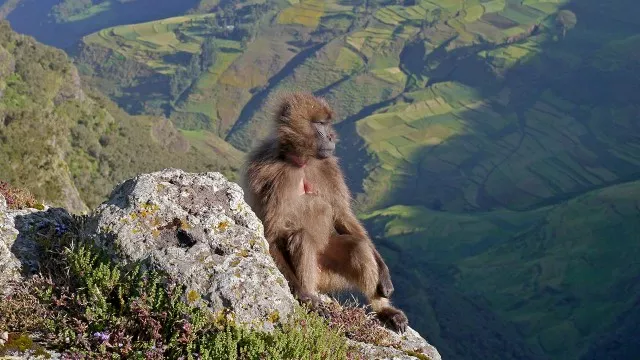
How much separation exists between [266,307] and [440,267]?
114m

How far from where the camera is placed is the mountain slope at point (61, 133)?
4100 cm

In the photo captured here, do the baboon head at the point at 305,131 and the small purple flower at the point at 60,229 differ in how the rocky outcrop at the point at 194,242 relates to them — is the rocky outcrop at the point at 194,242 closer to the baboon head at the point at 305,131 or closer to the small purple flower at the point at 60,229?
→ the small purple flower at the point at 60,229

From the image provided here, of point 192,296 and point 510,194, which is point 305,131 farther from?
point 510,194

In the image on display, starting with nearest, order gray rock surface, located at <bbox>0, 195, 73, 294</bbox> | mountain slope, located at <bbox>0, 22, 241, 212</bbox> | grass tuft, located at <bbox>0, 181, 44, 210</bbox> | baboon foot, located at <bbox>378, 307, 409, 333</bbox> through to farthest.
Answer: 1. gray rock surface, located at <bbox>0, 195, 73, 294</bbox>
2. grass tuft, located at <bbox>0, 181, 44, 210</bbox>
3. baboon foot, located at <bbox>378, 307, 409, 333</bbox>
4. mountain slope, located at <bbox>0, 22, 241, 212</bbox>

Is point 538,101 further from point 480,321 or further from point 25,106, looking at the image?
point 25,106

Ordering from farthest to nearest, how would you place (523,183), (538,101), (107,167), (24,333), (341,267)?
(538,101)
(523,183)
(107,167)
(341,267)
(24,333)

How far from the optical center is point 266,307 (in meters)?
5.98

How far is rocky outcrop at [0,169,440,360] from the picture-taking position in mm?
5965

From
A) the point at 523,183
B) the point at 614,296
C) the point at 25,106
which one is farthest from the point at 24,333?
the point at 523,183

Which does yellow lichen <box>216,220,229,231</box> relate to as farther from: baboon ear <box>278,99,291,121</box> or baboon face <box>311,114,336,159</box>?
baboon ear <box>278,99,291,121</box>

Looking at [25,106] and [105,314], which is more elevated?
[105,314]

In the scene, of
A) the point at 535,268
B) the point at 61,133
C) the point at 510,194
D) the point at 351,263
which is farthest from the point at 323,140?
the point at 510,194

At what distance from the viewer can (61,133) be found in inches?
2048

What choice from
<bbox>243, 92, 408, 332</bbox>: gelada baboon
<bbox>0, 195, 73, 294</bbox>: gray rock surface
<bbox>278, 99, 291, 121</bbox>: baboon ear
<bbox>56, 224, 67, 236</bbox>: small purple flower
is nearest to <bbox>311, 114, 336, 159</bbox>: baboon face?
<bbox>243, 92, 408, 332</bbox>: gelada baboon
